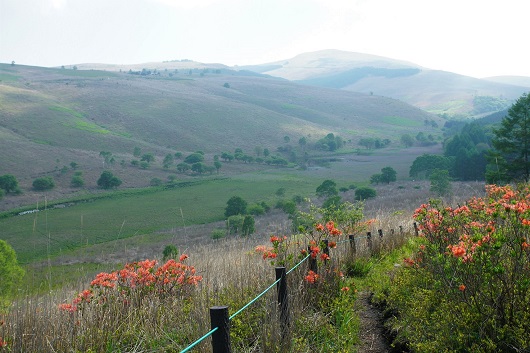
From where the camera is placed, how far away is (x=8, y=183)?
60.7 meters

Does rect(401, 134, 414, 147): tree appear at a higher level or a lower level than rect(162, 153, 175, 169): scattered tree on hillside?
higher

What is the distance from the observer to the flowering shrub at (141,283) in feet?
A: 17.4

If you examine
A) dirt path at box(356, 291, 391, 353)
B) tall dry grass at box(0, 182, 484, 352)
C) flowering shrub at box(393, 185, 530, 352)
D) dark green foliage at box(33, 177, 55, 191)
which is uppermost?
flowering shrub at box(393, 185, 530, 352)

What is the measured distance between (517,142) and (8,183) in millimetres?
59073

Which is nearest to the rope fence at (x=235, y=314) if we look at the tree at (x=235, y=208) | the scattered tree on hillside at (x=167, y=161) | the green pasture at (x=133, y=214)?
the green pasture at (x=133, y=214)

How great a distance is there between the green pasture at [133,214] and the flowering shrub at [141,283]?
96.8 ft

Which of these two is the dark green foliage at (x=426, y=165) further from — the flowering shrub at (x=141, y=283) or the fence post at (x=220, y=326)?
the fence post at (x=220, y=326)

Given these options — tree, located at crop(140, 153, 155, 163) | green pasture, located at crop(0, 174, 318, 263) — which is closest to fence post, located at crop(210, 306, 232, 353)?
green pasture, located at crop(0, 174, 318, 263)

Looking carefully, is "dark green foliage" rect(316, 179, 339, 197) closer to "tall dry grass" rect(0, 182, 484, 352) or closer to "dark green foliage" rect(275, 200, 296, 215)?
"dark green foliage" rect(275, 200, 296, 215)

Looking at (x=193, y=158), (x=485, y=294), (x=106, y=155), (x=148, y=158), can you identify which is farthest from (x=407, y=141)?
(x=485, y=294)

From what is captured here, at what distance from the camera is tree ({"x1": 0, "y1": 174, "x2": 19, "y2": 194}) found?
60281mm

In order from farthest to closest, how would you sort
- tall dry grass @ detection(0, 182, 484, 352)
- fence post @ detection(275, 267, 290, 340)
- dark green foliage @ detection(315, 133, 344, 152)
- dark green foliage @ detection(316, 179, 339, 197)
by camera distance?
dark green foliage @ detection(315, 133, 344, 152), dark green foliage @ detection(316, 179, 339, 197), fence post @ detection(275, 267, 290, 340), tall dry grass @ detection(0, 182, 484, 352)

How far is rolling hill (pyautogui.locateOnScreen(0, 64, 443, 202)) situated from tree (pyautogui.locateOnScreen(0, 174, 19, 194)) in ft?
11.4

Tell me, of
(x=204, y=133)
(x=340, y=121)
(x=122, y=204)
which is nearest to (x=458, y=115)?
(x=340, y=121)
